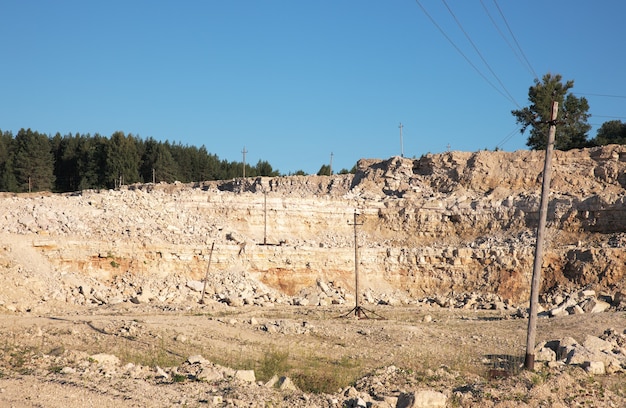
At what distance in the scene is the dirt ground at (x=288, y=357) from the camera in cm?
1158

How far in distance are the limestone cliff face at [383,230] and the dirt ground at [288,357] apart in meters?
4.65

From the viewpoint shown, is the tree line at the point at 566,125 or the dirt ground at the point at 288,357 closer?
the dirt ground at the point at 288,357

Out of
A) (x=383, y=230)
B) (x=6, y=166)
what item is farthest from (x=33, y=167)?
(x=383, y=230)

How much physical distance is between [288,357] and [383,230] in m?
23.3

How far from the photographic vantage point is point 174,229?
32.7 meters

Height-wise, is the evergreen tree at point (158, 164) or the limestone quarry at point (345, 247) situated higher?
the evergreen tree at point (158, 164)

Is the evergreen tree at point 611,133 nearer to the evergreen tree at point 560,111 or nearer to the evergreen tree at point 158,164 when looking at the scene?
the evergreen tree at point 560,111

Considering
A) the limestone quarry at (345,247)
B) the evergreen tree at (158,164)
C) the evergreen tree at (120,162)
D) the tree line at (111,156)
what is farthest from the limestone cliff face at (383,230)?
the evergreen tree at (158,164)

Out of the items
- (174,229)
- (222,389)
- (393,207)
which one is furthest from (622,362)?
(393,207)

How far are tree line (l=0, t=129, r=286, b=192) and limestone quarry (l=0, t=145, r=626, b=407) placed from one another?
22.6 metres

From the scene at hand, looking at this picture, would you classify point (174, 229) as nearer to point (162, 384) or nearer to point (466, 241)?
point (466, 241)

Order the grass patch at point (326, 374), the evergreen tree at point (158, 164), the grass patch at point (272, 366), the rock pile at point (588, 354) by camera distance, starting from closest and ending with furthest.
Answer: the grass patch at point (326, 374), the grass patch at point (272, 366), the rock pile at point (588, 354), the evergreen tree at point (158, 164)

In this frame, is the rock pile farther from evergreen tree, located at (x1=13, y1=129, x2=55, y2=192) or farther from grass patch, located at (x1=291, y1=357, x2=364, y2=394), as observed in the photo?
evergreen tree, located at (x1=13, y1=129, x2=55, y2=192)

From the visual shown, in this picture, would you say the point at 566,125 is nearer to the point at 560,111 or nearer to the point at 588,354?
the point at 560,111
